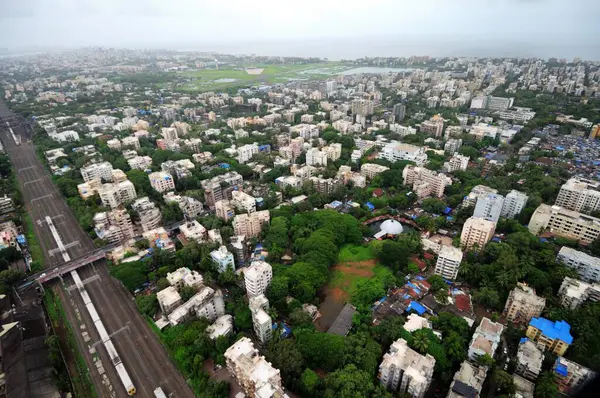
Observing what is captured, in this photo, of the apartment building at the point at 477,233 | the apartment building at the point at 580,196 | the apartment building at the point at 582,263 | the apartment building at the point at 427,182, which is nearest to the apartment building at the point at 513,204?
the apartment building at the point at 580,196

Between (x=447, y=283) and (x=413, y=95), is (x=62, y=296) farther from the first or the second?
(x=413, y=95)

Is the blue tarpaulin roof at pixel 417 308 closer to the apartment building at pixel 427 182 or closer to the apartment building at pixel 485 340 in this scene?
the apartment building at pixel 485 340

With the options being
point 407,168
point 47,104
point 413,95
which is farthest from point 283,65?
point 407,168

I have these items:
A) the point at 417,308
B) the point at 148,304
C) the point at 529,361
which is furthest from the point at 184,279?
the point at 529,361

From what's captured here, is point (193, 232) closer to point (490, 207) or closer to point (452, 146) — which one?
point (490, 207)

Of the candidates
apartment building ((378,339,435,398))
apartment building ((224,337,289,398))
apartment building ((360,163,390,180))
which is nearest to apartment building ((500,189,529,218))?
apartment building ((360,163,390,180))

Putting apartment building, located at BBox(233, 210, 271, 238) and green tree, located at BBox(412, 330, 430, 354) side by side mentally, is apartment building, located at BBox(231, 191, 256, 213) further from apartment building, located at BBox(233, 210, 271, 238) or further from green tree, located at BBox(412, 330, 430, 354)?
green tree, located at BBox(412, 330, 430, 354)
